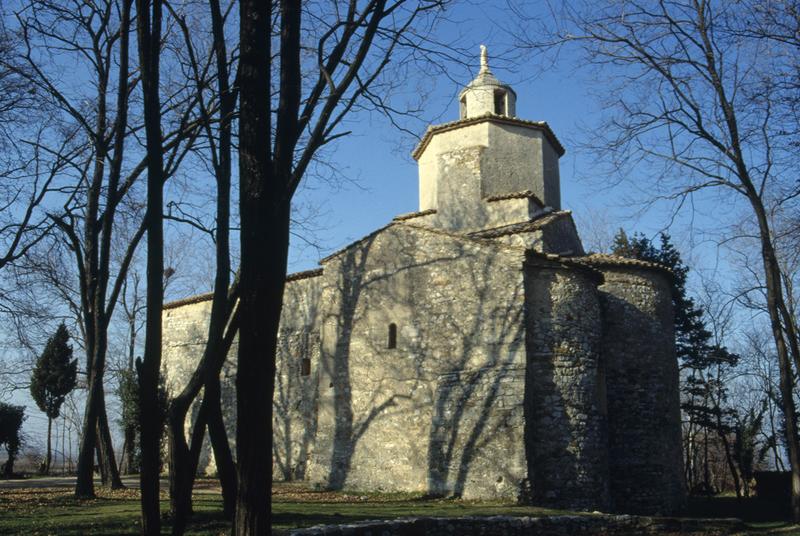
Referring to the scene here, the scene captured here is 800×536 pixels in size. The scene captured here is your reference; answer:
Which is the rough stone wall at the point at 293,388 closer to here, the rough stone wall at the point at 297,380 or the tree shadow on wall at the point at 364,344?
the rough stone wall at the point at 297,380

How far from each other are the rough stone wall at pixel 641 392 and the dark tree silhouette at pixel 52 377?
25.6 meters

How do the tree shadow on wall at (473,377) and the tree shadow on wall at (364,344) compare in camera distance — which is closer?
the tree shadow on wall at (473,377)

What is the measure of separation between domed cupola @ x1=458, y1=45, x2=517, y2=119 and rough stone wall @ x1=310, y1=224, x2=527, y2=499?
6282mm

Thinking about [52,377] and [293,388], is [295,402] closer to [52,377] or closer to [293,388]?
[293,388]

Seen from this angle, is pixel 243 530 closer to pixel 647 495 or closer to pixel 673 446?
pixel 647 495

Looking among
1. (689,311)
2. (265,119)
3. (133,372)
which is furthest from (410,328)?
(689,311)

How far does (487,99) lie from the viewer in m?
21.9

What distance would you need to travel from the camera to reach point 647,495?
17844mm

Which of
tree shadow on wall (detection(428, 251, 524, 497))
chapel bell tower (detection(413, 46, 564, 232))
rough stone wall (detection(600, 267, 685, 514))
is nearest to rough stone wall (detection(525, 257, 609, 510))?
tree shadow on wall (detection(428, 251, 524, 497))

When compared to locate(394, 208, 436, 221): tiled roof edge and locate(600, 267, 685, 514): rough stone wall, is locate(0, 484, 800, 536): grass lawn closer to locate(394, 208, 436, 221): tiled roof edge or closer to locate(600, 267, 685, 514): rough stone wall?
locate(600, 267, 685, 514): rough stone wall

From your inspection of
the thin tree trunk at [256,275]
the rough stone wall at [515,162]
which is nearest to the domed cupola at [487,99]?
the rough stone wall at [515,162]

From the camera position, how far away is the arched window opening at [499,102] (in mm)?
22266

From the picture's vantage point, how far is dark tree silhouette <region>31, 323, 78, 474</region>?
32.4 m

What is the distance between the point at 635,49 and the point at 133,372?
68.1ft
